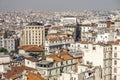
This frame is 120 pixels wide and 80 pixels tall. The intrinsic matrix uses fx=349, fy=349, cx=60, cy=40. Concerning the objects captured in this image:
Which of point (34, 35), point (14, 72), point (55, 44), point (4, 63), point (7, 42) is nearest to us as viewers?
point (14, 72)

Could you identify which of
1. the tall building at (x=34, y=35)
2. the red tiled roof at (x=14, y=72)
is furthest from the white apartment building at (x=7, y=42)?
the red tiled roof at (x=14, y=72)

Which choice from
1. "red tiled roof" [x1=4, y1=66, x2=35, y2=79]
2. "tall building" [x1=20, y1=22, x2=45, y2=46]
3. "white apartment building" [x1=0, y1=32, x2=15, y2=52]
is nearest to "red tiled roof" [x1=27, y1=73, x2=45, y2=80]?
"red tiled roof" [x1=4, y1=66, x2=35, y2=79]

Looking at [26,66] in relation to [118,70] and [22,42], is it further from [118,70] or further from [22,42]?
[22,42]


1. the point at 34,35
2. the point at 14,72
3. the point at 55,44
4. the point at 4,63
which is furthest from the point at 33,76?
the point at 34,35

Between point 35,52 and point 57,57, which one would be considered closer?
point 57,57

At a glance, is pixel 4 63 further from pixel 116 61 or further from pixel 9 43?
pixel 9 43

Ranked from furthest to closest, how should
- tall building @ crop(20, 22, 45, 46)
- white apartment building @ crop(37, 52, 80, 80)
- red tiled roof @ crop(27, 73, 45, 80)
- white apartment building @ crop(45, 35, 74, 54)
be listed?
1. tall building @ crop(20, 22, 45, 46)
2. white apartment building @ crop(45, 35, 74, 54)
3. white apartment building @ crop(37, 52, 80, 80)
4. red tiled roof @ crop(27, 73, 45, 80)

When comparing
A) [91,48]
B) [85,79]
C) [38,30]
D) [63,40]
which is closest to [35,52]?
[63,40]

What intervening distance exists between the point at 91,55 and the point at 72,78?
1.57 m

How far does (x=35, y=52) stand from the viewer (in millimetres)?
18266

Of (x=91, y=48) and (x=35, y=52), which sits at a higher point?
(x=91, y=48)

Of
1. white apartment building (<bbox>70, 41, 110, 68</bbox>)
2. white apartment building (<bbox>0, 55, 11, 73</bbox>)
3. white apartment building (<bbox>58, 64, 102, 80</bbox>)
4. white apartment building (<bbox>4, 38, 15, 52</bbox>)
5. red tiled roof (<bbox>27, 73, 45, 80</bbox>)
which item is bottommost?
white apartment building (<bbox>4, 38, 15, 52</bbox>)

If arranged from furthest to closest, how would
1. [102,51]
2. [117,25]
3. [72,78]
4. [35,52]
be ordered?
[117,25] → [35,52] → [102,51] → [72,78]

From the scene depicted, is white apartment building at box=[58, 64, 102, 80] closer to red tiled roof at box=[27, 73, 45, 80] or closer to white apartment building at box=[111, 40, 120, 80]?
red tiled roof at box=[27, 73, 45, 80]
